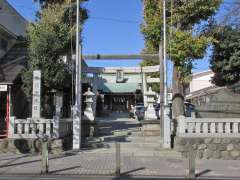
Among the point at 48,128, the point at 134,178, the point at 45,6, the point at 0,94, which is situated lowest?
the point at 134,178

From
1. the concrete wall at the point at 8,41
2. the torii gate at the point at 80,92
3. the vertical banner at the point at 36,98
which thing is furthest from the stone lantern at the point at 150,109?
the concrete wall at the point at 8,41

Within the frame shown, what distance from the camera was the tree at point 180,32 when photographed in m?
23.2

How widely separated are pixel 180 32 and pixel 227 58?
7502 millimetres

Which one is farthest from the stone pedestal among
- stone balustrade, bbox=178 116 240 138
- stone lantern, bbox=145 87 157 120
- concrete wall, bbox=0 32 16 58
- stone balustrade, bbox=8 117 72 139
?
concrete wall, bbox=0 32 16 58

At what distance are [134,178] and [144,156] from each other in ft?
16.9

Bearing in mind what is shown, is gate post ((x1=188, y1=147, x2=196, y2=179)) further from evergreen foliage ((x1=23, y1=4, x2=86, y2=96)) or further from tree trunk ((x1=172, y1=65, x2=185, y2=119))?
evergreen foliage ((x1=23, y1=4, x2=86, y2=96))

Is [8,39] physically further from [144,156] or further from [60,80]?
[144,156]

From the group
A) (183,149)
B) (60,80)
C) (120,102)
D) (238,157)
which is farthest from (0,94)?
(120,102)

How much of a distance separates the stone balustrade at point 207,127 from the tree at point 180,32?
15.5 feet

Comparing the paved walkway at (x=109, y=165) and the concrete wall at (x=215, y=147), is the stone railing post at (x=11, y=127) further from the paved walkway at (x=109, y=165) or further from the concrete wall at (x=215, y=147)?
the concrete wall at (x=215, y=147)

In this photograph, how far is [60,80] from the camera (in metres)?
24.4

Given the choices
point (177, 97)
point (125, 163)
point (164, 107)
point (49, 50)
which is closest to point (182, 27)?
point (177, 97)

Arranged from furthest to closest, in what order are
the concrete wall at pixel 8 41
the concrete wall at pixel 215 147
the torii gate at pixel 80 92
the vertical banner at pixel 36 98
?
the concrete wall at pixel 8 41 → the torii gate at pixel 80 92 → the vertical banner at pixel 36 98 → the concrete wall at pixel 215 147

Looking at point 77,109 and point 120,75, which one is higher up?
point 120,75
